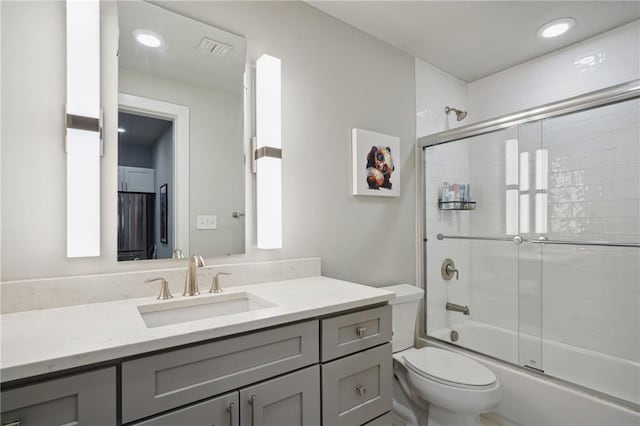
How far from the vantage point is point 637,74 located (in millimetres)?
2020

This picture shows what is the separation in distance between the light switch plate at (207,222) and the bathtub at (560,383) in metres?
1.79

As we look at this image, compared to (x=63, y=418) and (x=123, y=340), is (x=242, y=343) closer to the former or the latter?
(x=123, y=340)

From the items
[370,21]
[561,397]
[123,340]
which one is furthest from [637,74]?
[123,340]

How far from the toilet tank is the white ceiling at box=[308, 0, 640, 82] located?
1.70m

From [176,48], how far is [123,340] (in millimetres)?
1232

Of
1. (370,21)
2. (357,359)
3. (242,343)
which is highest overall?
(370,21)

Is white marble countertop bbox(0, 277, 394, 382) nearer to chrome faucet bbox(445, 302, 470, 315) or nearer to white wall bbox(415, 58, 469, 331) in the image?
white wall bbox(415, 58, 469, 331)

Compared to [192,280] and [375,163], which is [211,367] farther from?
[375,163]

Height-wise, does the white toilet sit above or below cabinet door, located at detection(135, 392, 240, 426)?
below

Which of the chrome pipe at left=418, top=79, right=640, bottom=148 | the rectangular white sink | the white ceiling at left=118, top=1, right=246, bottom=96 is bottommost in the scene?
the rectangular white sink

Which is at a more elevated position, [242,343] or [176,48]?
[176,48]

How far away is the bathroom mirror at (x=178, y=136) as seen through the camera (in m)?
1.32

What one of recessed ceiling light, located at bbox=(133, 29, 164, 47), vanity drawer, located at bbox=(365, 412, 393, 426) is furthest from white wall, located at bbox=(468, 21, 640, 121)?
recessed ceiling light, located at bbox=(133, 29, 164, 47)

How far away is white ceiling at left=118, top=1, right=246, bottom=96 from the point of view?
1321mm
